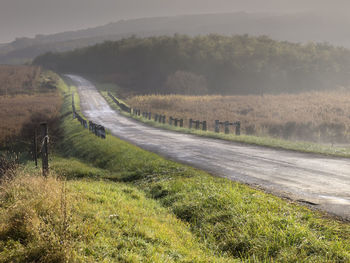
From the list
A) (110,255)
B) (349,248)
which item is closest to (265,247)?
(349,248)

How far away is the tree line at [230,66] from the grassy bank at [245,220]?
2617 inches

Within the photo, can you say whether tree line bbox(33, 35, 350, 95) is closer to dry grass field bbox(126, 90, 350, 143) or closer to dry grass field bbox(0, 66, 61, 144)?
dry grass field bbox(0, 66, 61, 144)

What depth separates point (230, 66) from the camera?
289ft

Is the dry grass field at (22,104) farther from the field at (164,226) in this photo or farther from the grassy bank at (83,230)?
the grassy bank at (83,230)

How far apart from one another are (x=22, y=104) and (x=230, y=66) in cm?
5609

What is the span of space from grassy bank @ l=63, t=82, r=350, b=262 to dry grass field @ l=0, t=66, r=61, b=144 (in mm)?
23405

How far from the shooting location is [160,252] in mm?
5875

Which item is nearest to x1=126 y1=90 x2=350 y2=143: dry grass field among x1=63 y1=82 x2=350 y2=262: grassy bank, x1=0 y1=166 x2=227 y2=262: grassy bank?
x1=63 y1=82 x2=350 y2=262: grassy bank

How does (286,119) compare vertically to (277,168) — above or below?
below

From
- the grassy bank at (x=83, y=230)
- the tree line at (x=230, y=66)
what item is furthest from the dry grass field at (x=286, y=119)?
the tree line at (x=230, y=66)

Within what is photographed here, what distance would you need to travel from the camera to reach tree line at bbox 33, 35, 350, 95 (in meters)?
82.6

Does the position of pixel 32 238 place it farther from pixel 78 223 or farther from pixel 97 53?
pixel 97 53

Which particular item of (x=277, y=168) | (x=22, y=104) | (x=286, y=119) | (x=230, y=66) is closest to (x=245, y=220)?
(x=277, y=168)

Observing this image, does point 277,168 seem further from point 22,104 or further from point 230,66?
point 230,66
